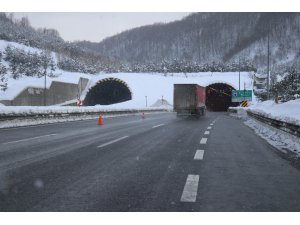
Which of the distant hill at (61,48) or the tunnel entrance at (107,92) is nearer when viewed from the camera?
the tunnel entrance at (107,92)

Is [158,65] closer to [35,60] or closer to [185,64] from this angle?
[185,64]

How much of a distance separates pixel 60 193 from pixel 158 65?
11704 centimetres

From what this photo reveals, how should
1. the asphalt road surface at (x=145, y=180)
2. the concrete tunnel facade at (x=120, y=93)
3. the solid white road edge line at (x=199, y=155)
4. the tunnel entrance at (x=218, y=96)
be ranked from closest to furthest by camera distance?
the asphalt road surface at (x=145, y=180) < the solid white road edge line at (x=199, y=155) < the concrete tunnel facade at (x=120, y=93) < the tunnel entrance at (x=218, y=96)

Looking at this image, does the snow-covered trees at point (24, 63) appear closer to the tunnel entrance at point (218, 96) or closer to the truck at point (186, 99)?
the tunnel entrance at point (218, 96)

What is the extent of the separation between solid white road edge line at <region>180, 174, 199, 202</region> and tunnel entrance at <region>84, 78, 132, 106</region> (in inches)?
2894

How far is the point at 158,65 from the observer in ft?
397

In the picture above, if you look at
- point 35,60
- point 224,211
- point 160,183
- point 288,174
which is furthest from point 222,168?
point 35,60

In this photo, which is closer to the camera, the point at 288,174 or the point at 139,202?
the point at 139,202

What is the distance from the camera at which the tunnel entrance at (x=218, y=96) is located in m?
87.1

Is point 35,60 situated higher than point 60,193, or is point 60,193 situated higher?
point 35,60

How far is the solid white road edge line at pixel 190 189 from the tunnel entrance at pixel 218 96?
261 ft

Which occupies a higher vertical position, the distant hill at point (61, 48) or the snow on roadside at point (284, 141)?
the distant hill at point (61, 48)

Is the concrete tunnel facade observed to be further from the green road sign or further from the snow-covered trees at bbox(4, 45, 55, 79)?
the green road sign

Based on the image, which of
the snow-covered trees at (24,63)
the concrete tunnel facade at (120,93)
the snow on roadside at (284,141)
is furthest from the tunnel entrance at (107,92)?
the snow on roadside at (284,141)
